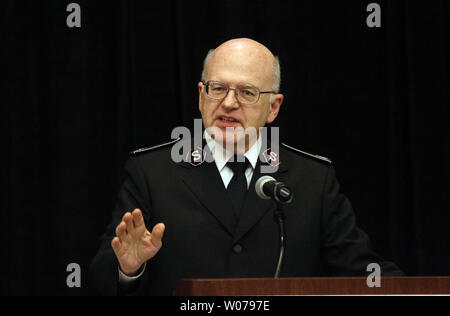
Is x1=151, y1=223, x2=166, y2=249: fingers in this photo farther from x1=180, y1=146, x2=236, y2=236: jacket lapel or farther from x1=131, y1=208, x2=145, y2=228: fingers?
x1=180, y1=146, x2=236, y2=236: jacket lapel

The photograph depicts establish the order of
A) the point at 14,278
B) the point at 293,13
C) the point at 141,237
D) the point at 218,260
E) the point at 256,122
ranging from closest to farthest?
the point at 141,237, the point at 218,260, the point at 256,122, the point at 14,278, the point at 293,13

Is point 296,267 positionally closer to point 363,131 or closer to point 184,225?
point 184,225

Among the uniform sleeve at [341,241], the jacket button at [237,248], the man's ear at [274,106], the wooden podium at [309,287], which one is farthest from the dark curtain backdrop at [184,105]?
the wooden podium at [309,287]

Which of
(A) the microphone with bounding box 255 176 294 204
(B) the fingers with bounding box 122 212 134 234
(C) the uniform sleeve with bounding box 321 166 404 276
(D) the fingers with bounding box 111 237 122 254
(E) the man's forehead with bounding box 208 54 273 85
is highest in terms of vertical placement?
(E) the man's forehead with bounding box 208 54 273 85

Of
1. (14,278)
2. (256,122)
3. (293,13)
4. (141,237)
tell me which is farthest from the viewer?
(293,13)

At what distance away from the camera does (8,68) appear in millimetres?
2727

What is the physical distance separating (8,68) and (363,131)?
1.61 meters

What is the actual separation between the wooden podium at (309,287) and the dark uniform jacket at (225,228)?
66 centimetres

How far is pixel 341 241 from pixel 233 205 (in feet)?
1.34

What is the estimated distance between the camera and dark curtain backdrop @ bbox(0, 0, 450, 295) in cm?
273

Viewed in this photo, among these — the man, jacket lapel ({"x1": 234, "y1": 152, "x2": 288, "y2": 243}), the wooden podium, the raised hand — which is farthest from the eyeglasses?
the wooden podium

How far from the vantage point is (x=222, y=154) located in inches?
92.1

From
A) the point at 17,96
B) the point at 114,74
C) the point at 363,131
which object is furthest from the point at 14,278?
the point at 363,131

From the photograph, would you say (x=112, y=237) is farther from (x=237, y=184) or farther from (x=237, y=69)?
(x=237, y=69)
